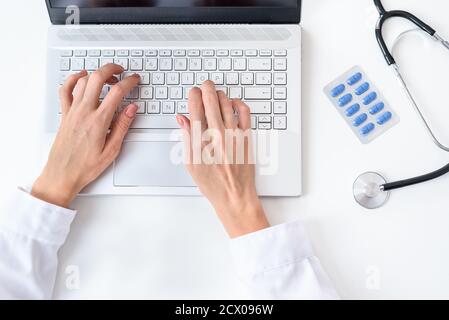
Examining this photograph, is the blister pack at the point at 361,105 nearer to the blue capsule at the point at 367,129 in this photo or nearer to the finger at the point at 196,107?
the blue capsule at the point at 367,129

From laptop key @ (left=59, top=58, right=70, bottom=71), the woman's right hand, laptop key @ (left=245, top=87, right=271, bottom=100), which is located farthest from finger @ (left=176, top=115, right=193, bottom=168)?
laptop key @ (left=59, top=58, right=70, bottom=71)

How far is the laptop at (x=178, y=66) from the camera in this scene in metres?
0.73

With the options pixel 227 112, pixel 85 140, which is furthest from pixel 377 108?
pixel 85 140

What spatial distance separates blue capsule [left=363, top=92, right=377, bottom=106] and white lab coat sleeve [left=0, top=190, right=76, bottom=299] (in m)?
0.49

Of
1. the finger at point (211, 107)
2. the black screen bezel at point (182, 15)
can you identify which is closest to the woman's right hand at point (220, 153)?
the finger at point (211, 107)

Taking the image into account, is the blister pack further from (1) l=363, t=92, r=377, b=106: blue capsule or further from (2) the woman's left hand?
(2) the woman's left hand

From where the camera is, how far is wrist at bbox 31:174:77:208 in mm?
728

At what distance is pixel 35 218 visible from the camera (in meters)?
0.71

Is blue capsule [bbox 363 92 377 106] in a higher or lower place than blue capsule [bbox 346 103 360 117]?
higher

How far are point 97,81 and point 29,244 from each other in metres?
0.27

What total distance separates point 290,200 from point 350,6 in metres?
0.33

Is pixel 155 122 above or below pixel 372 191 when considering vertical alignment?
above

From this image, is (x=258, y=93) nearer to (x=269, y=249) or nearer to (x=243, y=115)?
(x=243, y=115)
